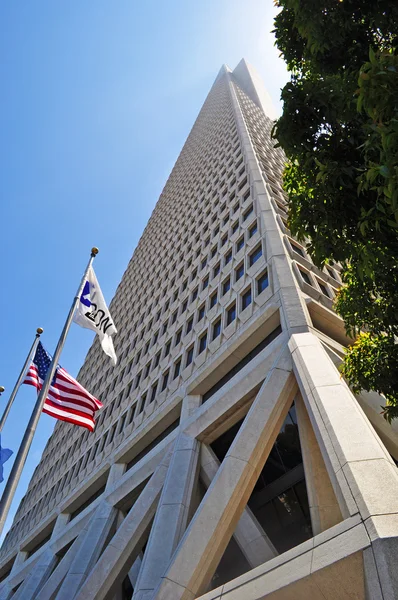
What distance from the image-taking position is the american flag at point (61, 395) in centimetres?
1378

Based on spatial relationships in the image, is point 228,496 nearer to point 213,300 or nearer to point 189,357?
point 189,357

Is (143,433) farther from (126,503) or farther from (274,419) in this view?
(274,419)

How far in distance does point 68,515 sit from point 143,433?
8938 mm

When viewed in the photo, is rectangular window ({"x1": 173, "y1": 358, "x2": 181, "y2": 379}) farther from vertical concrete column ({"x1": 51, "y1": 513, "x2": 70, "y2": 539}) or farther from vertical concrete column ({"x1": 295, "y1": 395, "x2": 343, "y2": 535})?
vertical concrete column ({"x1": 51, "y1": 513, "x2": 70, "y2": 539})

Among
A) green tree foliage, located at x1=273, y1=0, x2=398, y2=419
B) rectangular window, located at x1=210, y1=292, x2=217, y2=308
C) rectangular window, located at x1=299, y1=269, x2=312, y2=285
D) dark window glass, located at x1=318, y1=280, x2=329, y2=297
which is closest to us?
green tree foliage, located at x1=273, y1=0, x2=398, y2=419

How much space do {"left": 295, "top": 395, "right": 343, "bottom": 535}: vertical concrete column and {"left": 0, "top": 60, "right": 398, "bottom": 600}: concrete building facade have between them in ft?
0.12

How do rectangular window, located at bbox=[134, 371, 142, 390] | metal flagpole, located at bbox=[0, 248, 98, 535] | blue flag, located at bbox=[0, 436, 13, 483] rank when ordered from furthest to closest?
rectangular window, located at bbox=[134, 371, 142, 390], blue flag, located at bbox=[0, 436, 13, 483], metal flagpole, located at bbox=[0, 248, 98, 535]

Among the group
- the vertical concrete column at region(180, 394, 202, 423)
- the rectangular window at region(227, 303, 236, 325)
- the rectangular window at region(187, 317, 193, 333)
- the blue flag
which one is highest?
the rectangular window at region(187, 317, 193, 333)

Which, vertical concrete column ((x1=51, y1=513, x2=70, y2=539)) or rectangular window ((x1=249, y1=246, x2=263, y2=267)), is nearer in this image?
rectangular window ((x1=249, y1=246, x2=263, y2=267))

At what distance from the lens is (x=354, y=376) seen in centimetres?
896

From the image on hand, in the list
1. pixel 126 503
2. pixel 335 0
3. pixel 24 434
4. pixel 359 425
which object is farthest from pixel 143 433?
pixel 335 0

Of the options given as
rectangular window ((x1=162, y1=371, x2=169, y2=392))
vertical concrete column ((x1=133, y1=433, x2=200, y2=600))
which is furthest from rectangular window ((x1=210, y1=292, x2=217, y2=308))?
vertical concrete column ((x1=133, y1=433, x2=200, y2=600))

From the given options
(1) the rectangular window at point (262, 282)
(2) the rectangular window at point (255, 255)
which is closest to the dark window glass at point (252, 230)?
(2) the rectangular window at point (255, 255)

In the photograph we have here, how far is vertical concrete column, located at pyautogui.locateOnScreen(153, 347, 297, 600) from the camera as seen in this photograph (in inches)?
431
